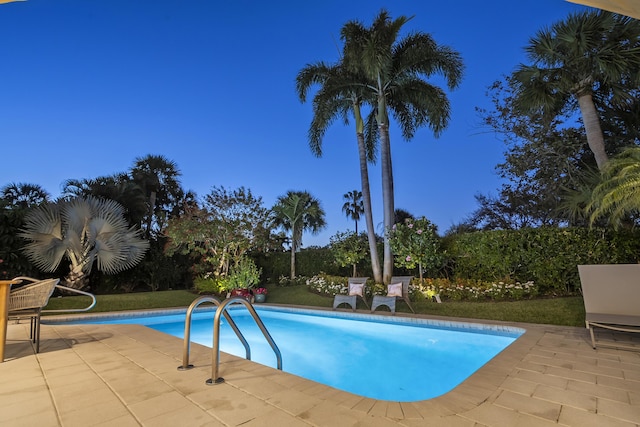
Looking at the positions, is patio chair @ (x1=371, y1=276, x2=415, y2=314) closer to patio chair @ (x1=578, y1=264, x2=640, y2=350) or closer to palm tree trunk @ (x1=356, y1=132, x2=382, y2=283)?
palm tree trunk @ (x1=356, y1=132, x2=382, y2=283)

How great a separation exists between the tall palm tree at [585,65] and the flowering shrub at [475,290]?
345 cm

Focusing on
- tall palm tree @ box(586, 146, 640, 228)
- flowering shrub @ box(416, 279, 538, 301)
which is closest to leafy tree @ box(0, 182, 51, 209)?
flowering shrub @ box(416, 279, 538, 301)

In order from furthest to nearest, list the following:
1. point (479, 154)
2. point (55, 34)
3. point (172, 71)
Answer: point (479, 154) → point (172, 71) → point (55, 34)

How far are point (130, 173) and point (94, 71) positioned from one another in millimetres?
9273

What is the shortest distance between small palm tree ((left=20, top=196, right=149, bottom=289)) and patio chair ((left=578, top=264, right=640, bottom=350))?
12.8 metres

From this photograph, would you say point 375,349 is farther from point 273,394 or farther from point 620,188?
point 620,188

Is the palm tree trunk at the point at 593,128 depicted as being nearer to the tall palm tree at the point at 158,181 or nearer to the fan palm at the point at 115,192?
the fan palm at the point at 115,192

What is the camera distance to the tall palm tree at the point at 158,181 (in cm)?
1964

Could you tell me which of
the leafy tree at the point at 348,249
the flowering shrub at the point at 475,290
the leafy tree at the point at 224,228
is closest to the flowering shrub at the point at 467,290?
the flowering shrub at the point at 475,290

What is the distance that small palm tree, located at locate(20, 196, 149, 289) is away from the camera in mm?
10047

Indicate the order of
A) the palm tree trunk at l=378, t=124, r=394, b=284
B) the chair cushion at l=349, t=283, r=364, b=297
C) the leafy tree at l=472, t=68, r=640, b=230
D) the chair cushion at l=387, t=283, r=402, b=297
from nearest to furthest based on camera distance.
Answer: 1. the chair cushion at l=387, t=283, r=402, b=297
2. the chair cushion at l=349, t=283, r=364, b=297
3. the leafy tree at l=472, t=68, r=640, b=230
4. the palm tree trunk at l=378, t=124, r=394, b=284

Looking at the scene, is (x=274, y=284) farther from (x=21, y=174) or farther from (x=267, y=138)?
(x=21, y=174)

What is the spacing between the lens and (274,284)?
16094 millimetres

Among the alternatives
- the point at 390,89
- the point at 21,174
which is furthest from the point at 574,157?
the point at 21,174
